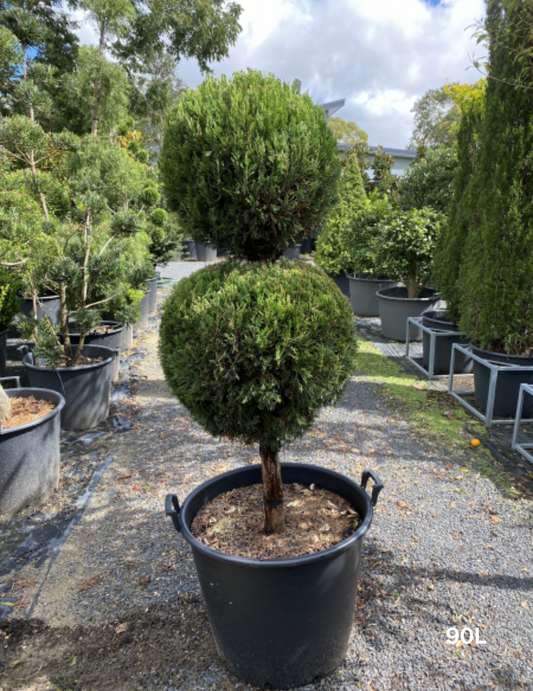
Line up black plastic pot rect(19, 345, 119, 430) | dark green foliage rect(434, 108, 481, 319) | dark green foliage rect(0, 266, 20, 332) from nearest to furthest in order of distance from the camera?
black plastic pot rect(19, 345, 119, 430) → dark green foliage rect(0, 266, 20, 332) → dark green foliage rect(434, 108, 481, 319)

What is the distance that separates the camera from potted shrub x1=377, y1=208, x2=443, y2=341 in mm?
6902

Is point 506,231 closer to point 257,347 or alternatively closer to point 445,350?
point 445,350

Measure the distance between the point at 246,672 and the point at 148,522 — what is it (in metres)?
1.29

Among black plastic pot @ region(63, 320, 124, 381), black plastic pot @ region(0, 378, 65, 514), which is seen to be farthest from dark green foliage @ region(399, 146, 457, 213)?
black plastic pot @ region(0, 378, 65, 514)

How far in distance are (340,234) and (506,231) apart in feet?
17.4

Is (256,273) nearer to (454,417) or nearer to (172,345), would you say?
(172,345)

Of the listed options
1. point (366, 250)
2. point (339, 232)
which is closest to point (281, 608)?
point (366, 250)

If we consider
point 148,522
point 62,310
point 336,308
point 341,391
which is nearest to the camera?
point 336,308

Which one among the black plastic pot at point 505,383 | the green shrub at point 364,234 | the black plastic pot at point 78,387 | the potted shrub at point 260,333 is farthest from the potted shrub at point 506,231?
the black plastic pot at point 78,387

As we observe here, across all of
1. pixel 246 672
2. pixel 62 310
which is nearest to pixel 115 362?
pixel 62 310

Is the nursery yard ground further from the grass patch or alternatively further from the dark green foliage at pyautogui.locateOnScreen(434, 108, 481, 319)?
the dark green foliage at pyautogui.locateOnScreen(434, 108, 481, 319)

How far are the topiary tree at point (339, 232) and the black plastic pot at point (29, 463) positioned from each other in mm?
6926

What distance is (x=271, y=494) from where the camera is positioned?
205 centimetres

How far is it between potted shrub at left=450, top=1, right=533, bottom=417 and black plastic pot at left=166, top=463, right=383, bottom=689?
299 cm
